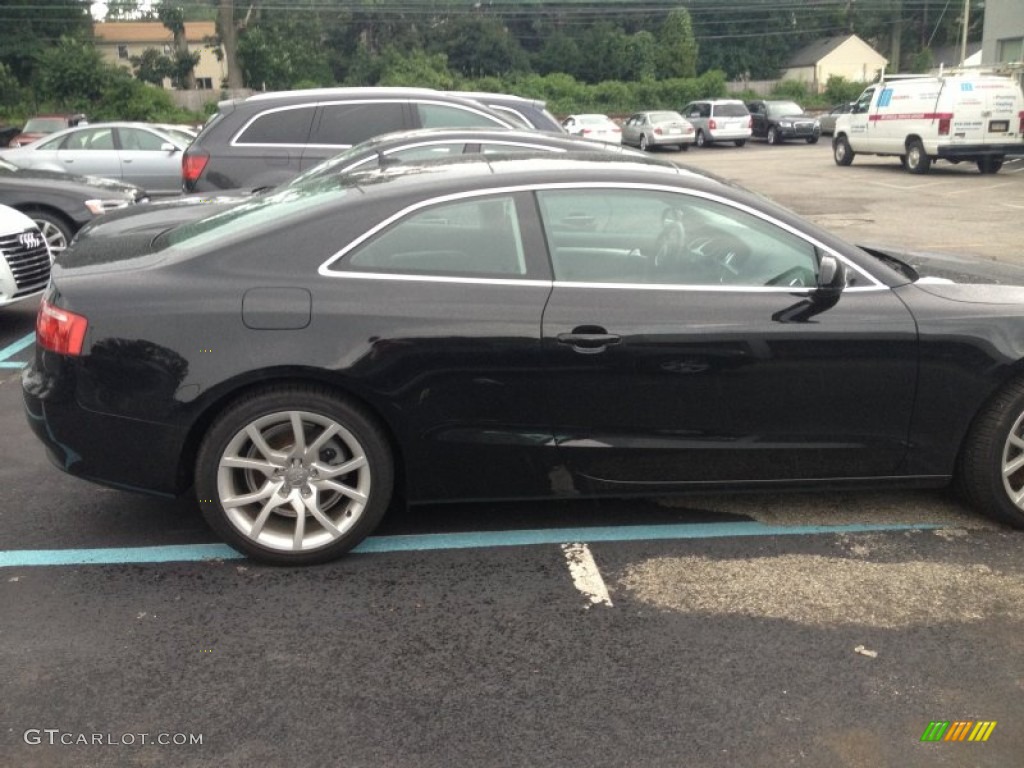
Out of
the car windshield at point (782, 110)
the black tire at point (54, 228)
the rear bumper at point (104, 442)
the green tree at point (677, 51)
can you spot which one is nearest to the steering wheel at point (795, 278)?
the rear bumper at point (104, 442)

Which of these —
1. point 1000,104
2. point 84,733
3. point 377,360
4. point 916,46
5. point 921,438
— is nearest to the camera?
point 84,733

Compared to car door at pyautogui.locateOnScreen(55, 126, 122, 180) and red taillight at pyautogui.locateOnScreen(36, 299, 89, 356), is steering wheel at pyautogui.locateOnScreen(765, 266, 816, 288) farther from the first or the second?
car door at pyautogui.locateOnScreen(55, 126, 122, 180)

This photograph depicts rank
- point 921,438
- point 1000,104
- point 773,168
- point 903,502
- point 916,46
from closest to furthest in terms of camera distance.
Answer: point 921,438 < point 903,502 < point 1000,104 < point 773,168 < point 916,46

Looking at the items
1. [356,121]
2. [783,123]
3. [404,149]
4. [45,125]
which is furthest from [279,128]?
[783,123]

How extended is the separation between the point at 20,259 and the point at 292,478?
16.0ft

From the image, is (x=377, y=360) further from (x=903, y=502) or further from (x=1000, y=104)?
(x=1000, y=104)

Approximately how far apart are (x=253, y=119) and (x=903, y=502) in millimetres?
6897

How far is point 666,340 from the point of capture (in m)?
3.91

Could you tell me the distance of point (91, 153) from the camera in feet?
50.9

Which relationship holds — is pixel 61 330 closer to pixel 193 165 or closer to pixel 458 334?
pixel 458 334

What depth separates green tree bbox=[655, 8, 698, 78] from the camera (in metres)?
65.6

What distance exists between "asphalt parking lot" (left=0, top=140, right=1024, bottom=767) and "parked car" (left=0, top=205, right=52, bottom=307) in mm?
3241

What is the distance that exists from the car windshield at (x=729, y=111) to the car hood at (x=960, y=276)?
111 feet

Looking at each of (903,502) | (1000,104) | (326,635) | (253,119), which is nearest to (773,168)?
(1000,104)
